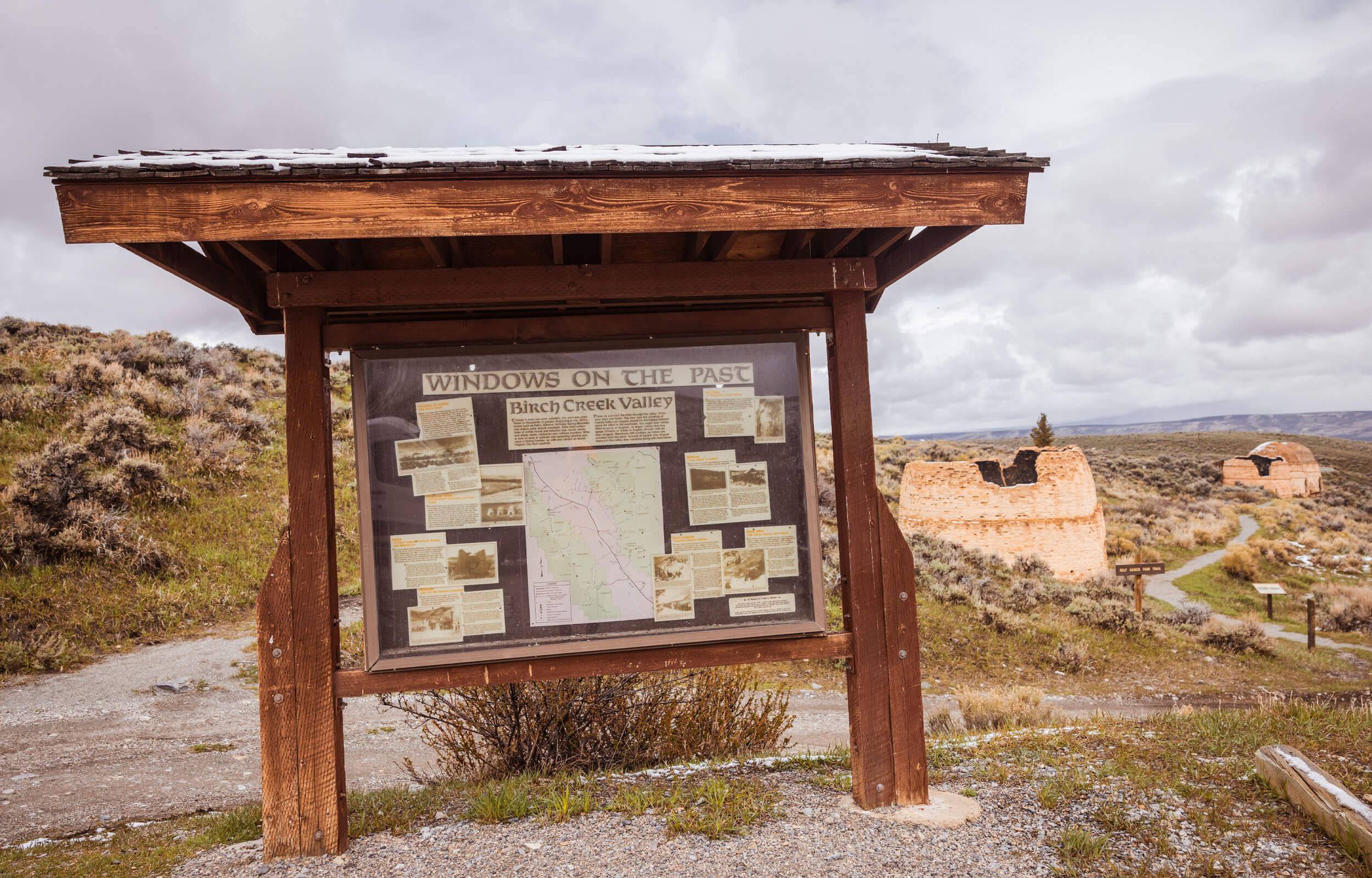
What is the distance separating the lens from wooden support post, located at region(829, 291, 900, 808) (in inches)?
154

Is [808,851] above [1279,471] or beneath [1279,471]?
above

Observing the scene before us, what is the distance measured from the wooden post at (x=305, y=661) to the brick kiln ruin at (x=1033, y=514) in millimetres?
19094

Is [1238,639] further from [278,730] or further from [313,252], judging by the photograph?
[313,252]

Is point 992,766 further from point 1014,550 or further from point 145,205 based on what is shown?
point 1014,550

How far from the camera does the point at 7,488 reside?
490 inches

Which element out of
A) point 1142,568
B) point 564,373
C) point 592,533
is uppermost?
point 564,373

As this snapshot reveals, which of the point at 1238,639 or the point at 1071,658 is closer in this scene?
the point at 1071,658

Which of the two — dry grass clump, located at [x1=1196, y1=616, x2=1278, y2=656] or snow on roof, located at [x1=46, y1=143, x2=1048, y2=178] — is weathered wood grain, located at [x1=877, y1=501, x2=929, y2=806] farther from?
dry grass clump, located at [x1=1196, y1=616, x2=1278, y2=656]

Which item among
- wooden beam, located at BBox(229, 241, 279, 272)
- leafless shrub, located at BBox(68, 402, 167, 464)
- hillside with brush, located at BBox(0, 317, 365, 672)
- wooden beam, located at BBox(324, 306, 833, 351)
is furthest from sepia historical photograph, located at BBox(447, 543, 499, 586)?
leafless shrub, located at BBox(68, 402, 167, 464)

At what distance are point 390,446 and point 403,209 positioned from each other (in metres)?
1.16

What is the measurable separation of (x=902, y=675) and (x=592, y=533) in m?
1.79

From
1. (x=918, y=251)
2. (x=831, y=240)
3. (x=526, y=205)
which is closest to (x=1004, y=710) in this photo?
(x=918, y=251)

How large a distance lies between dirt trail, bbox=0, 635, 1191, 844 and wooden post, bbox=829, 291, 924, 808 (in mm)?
3916

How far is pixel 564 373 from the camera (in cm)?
383
